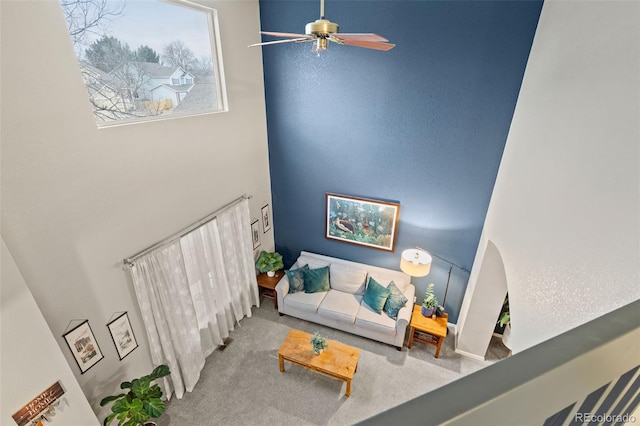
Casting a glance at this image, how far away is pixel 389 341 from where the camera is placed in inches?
182

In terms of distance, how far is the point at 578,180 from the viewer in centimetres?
167

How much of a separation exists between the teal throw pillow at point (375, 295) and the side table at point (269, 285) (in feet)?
4.94

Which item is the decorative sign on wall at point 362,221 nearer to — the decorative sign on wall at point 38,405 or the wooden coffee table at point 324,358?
the wooden coffee table at point 324,358

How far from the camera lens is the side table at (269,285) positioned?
5.34 meters

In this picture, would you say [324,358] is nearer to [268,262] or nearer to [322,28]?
[268,262]

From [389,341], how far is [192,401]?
271 centimetres

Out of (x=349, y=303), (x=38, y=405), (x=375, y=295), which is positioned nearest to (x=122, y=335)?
(x=38, y=405)

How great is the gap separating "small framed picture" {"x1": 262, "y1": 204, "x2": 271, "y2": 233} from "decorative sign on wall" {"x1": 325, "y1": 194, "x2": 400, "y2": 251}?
1.09m

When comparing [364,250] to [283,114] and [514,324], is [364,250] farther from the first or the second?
[514,324]

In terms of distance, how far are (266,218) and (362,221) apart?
1.70 meters

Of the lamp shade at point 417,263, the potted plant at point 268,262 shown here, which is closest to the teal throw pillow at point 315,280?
the potted plant at point 268,262

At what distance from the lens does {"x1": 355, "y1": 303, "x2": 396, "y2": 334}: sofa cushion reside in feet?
14.9

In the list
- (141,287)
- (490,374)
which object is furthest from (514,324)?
(141,287)

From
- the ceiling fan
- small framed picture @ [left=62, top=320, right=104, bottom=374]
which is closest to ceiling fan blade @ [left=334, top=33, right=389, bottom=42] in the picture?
the ceiling fan
